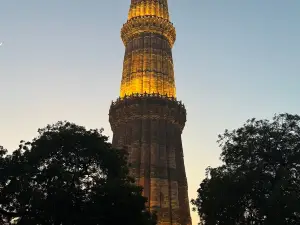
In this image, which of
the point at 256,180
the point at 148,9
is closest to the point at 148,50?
the point at 148,9

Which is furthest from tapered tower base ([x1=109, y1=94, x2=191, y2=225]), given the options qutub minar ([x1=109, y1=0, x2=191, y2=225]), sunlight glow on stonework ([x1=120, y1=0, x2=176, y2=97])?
sunlight glow on stonework ([x1=120, y1=0, x2=176, y2=97])

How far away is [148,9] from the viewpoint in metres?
56.3

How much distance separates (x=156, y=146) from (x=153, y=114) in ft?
Answer: 14.1

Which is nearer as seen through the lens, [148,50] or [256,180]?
[256,180]

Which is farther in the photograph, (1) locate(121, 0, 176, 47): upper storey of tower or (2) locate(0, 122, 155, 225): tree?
(1) locate(121, 0, 176, 47): upper storey of tower

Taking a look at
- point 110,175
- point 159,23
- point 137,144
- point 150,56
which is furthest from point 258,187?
point 159,23

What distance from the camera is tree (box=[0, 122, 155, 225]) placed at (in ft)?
75.3

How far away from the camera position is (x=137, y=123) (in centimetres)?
4684

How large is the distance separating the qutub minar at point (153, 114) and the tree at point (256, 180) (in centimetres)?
1300

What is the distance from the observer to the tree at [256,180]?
77.7 feet

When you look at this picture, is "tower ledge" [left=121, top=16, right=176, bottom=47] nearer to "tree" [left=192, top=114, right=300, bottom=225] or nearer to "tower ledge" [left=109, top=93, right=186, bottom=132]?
"tower ledge" [left=109, top=93, right=186, bottom=132]

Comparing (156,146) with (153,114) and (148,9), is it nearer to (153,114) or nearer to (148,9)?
(153,114)

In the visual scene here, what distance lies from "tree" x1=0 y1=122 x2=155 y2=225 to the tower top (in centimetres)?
3237

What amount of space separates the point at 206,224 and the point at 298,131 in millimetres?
8849
